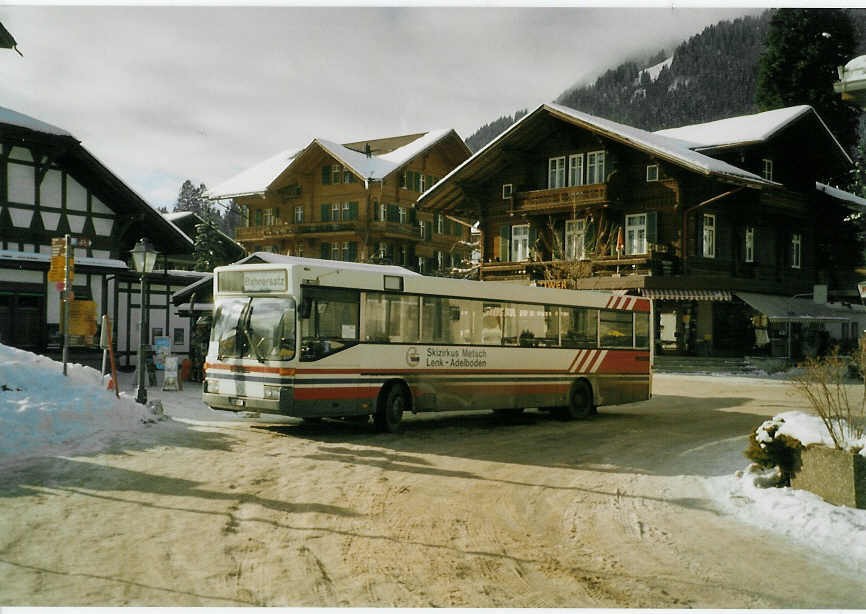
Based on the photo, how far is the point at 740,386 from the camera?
2944 centimetres

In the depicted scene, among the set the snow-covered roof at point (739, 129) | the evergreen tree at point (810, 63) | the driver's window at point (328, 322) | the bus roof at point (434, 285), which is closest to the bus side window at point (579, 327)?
the bus roof at point (434, 285)

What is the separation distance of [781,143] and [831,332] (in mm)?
10059

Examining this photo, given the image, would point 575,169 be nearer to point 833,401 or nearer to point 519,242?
point 519,242

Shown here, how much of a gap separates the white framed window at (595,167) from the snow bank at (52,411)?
30109 millimetres

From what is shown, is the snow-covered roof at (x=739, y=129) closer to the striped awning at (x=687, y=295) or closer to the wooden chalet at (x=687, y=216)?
the wooden chalet at (x=687, y=216)

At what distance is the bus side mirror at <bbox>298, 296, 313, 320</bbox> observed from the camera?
13.8 metres

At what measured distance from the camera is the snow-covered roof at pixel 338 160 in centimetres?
4338

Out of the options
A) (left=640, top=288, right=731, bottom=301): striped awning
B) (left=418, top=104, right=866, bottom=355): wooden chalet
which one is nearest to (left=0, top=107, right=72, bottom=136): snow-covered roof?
(left=418, top=104, right=866, bottom=355): wooden chalet

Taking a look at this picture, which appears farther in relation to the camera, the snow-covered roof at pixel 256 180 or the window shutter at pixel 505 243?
the window shutter at pixel 505 243

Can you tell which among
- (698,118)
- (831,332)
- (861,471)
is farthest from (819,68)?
(861,471)

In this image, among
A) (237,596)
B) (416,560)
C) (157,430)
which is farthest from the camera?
(157,430)

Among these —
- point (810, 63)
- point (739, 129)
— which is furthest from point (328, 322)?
point (739, 129)

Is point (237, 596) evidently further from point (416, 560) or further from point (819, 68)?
point (819, 68)

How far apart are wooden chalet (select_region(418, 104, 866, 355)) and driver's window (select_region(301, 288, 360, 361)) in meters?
24.9
